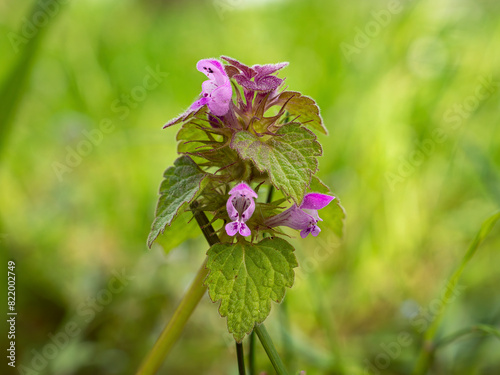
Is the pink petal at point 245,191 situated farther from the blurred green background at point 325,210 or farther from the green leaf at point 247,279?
the blurred green background at point 325,210

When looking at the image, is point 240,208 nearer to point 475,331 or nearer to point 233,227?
point 233,227

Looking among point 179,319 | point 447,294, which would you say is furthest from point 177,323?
point 447,294

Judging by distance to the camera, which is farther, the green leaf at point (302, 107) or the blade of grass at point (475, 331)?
the blade of grass at point (475, 331)

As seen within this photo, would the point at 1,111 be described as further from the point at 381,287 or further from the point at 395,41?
the point at 395,41

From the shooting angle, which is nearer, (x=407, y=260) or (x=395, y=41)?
(x=407, y=260)

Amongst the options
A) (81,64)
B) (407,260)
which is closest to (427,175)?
(407,260)

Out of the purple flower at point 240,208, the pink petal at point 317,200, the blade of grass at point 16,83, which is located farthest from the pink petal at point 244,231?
the blade of grass at point 16,83

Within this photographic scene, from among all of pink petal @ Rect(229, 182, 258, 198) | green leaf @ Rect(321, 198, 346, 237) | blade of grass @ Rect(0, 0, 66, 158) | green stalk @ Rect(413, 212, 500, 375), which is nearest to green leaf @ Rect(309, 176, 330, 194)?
green leaf @ Rect(321, 198, 346, 237)
